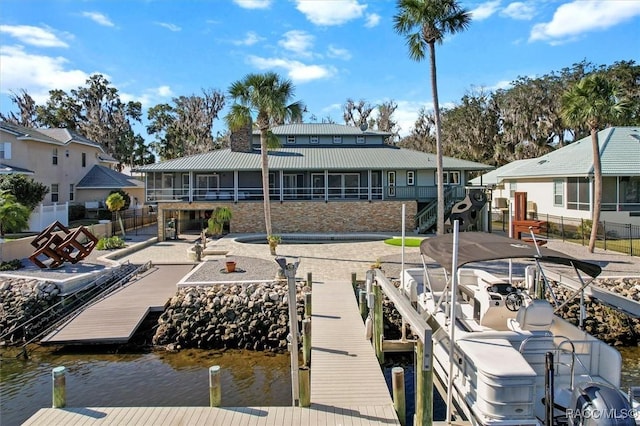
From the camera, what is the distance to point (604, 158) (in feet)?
81.1

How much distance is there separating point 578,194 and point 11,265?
1118 inches

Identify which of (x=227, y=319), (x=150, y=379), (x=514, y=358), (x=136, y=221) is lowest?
(x=150, y=379)

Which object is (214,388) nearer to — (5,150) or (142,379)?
(142,379)

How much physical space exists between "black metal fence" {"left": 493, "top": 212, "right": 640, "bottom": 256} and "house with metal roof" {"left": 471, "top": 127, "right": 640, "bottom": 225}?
0.60 m

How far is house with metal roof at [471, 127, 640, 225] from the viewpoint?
78.5 ft

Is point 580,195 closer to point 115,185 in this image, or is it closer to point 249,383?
point 249,383

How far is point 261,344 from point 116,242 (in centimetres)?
1344

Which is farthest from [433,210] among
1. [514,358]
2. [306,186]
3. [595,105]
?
[514,358]

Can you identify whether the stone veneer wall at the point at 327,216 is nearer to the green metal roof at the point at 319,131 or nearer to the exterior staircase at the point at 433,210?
the exterior staircase at the point at 433,210

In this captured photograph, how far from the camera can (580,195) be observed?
25266mm

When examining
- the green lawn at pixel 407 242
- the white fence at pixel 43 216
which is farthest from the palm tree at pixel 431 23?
the white fence at pixel 43 216

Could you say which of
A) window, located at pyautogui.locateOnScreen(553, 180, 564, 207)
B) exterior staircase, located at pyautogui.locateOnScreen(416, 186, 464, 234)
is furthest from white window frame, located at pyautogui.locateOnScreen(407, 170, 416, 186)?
window, located at pyautogui.locateOnScreen(553, 180, 564, 207)

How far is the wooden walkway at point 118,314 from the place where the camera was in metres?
11.2

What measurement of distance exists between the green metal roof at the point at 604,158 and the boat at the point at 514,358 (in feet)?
62.3
